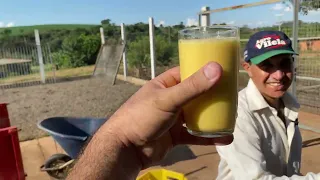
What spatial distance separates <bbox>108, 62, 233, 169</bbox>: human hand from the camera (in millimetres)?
1004

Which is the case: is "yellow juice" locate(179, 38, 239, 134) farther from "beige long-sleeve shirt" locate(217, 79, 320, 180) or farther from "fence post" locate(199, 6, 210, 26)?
"fence post" locate(199, 6, 210, 26)

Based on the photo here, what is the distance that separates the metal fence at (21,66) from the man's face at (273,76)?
39.3ft

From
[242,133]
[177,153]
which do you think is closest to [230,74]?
[242,133]

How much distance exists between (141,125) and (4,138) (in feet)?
7.16

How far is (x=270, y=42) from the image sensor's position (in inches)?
77.2

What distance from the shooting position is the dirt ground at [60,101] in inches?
290

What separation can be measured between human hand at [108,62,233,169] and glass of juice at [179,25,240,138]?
7cm

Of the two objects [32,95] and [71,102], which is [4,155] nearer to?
[71,102]

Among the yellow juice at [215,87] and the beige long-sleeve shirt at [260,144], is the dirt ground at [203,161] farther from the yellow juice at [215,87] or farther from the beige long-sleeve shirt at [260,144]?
the yellow juice at [215,87]

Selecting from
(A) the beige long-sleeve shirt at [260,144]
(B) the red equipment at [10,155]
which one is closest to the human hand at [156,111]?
(A) the beige long-sleeve shirt at [260,144]

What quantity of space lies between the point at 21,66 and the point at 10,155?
450 inches

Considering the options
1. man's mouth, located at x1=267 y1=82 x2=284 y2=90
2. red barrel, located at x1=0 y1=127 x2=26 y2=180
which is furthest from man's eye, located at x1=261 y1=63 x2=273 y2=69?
red barrel, located at x1=0 y1=127 x2=26 y2=180

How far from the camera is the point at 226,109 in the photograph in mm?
1142

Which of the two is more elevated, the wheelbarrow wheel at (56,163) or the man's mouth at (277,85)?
the man's mouth at (277,85)
